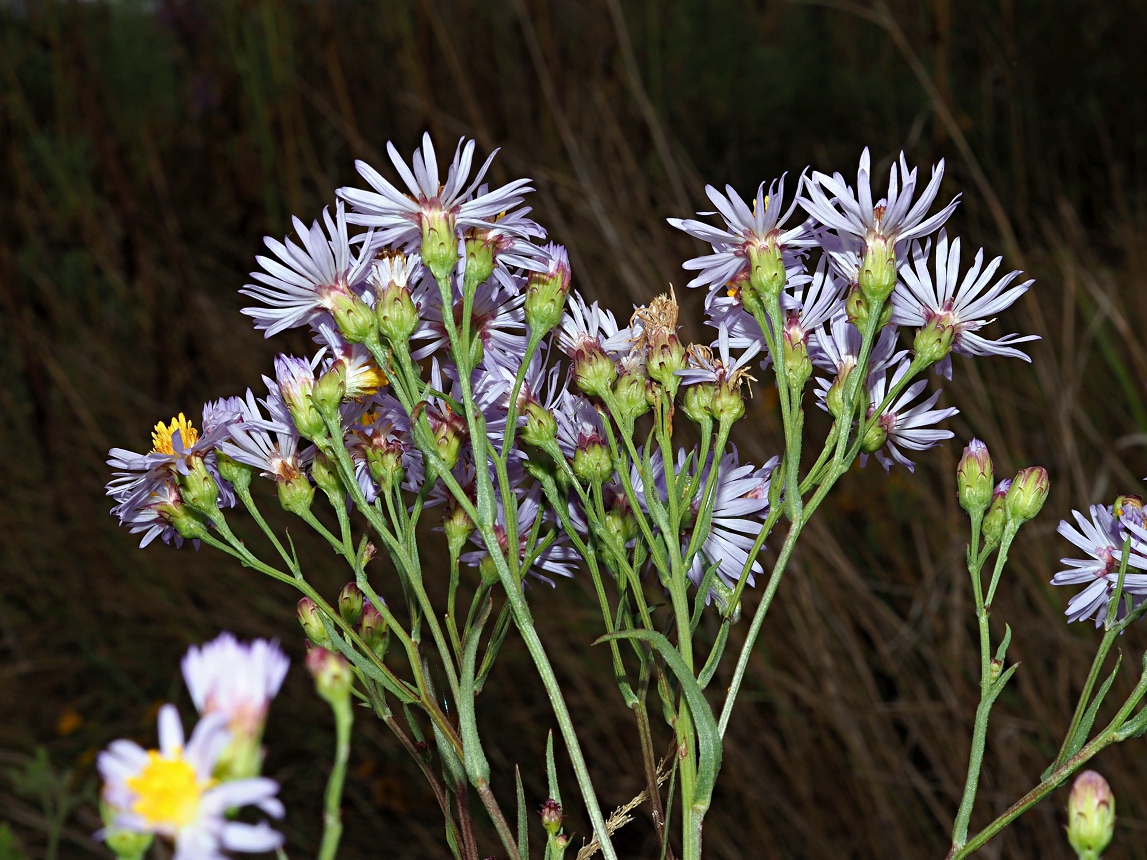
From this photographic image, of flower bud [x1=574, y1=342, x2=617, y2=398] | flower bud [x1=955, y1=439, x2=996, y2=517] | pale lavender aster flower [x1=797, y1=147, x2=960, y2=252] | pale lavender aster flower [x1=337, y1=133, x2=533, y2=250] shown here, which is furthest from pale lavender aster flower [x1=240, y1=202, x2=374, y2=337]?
flower bud [x1=955, y1=439, x2=996, y2=517]

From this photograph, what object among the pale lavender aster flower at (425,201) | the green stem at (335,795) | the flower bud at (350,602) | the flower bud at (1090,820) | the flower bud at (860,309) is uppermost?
the pale lavender aster flower at (425,201)

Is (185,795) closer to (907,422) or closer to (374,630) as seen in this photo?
(374,630)

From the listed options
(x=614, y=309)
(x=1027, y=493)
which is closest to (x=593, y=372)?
(x=1027, y=493)

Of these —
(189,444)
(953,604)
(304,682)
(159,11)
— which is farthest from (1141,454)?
(159,11)

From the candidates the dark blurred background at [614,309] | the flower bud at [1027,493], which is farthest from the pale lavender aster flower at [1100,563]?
the dark blurred background at [614,309]

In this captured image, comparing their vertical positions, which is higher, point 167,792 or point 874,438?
point 874,438

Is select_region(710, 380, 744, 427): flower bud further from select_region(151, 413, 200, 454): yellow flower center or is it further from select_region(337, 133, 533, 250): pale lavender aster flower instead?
select_region(151, 413, 200, 454): yellow flower center

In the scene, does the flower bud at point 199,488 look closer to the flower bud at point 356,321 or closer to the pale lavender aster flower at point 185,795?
the flower bud at point 356,321

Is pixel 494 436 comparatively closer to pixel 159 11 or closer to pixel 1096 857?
pixel 1096 857
